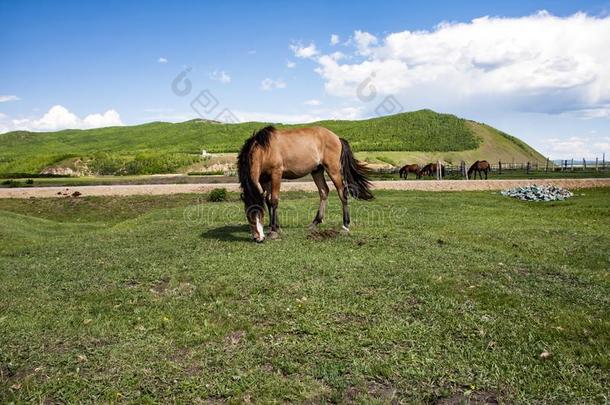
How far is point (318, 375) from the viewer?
19.5 ft

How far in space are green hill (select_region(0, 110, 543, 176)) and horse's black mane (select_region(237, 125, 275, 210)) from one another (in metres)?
54.1

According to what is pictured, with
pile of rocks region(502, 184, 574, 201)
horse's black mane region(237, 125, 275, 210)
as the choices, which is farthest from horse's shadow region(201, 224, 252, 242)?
pile of rocks region(502, 184, 574, 201)

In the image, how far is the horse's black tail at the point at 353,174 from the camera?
49.6 feet

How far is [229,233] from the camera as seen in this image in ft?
50.0

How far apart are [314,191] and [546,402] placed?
94.6 ft

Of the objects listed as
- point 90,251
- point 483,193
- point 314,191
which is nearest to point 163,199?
point 314,191

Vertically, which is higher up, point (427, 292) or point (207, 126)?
point (207, 126)

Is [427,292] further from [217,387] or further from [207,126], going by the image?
[207,126]

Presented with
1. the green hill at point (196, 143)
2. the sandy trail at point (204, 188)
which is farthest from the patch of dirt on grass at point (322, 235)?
the green hill at point (196, 143)

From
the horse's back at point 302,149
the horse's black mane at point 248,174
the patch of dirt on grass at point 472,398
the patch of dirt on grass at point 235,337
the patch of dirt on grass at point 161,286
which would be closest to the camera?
the patch of dirt on grass at point 472,398

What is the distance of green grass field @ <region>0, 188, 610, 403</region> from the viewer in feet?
18.7

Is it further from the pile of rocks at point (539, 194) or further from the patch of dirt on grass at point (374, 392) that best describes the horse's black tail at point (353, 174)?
the pile of rocks at point (539, 194)

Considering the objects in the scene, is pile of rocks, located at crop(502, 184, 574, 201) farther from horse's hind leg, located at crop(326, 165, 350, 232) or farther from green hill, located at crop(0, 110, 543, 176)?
green hill, located at crop(0, 110, 543, 176)

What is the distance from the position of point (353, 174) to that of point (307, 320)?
8577 millimetres
